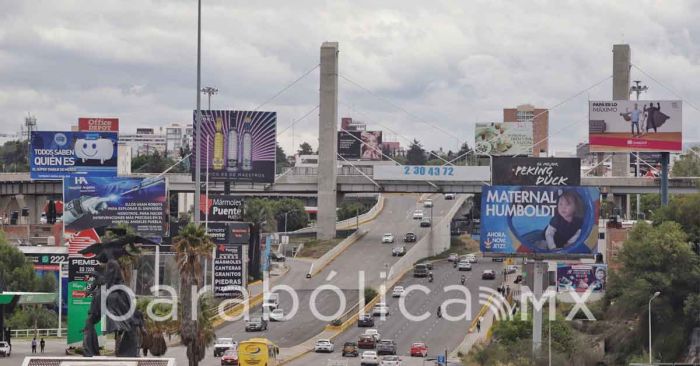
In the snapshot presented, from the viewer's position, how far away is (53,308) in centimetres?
10519

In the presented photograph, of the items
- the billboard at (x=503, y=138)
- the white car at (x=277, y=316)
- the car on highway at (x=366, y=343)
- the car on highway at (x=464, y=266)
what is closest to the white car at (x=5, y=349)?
the car on highway at (x=366, y=343)

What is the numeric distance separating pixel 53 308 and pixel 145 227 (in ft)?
47.6

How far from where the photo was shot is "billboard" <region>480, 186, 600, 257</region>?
7644cm

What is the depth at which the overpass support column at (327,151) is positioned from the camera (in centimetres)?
13862

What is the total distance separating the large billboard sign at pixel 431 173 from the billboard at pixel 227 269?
123 ft

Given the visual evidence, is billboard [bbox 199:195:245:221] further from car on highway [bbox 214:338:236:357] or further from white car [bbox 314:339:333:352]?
car on highway [bbox 214:338:236:357]

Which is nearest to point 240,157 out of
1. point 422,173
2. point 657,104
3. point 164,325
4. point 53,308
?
point 422,173

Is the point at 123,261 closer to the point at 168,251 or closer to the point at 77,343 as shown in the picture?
the point at 77,343

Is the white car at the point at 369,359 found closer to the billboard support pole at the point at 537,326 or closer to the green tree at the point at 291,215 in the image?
the billboard support pole at the point at 537,326

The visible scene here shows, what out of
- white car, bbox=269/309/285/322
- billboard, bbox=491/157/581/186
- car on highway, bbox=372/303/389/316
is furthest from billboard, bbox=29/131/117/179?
billboard, bbox=491/157/581/186

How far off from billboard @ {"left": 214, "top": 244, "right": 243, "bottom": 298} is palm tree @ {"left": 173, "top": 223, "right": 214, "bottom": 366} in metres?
33.1

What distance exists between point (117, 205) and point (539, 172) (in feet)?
91.2

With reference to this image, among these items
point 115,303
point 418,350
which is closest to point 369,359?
point 418,350

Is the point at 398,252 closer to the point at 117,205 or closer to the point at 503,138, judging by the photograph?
the point at 503,138
